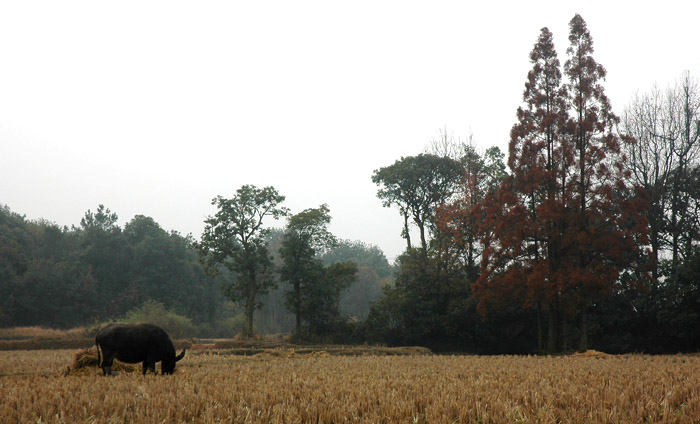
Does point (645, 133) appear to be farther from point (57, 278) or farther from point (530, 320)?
point (57, 278)

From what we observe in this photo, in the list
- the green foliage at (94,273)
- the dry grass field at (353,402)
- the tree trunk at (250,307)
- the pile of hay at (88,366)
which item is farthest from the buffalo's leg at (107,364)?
the green foliage at (94,273)

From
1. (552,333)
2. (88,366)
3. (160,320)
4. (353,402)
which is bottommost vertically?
(160,320)

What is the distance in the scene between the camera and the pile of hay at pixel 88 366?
10742 mm

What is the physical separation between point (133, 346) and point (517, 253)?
2078cm

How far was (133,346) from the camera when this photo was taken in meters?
10.2

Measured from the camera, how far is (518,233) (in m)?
25.4

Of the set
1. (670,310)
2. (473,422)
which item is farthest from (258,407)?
(670,310)

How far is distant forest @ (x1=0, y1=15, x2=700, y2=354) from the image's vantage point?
25.3 meters

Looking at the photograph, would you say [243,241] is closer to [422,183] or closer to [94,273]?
[422,183]

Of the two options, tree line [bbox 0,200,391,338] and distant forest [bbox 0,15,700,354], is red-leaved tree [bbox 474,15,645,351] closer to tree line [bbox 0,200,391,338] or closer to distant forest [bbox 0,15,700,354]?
distant forest [bbox 0,15,700,354]

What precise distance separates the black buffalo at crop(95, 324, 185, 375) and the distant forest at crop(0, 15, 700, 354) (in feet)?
62.6

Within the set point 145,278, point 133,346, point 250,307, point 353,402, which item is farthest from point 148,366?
point 145,278

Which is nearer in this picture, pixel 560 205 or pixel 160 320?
pixel 560 205

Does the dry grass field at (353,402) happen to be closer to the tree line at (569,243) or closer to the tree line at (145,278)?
the tree line at (569,243)
